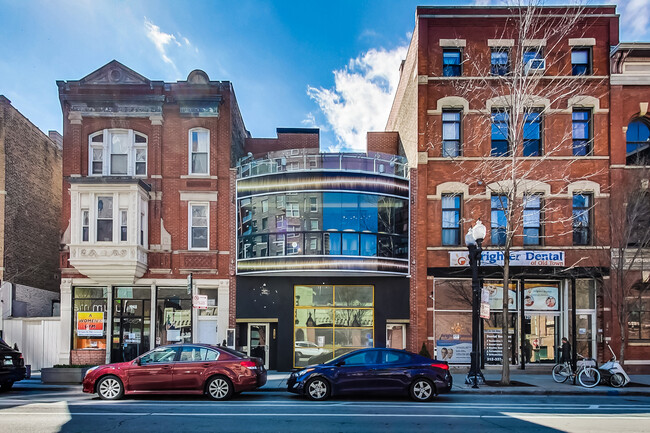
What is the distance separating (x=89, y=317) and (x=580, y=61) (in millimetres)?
22119

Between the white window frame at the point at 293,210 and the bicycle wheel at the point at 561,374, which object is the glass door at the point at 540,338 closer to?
the bicycle wheel at the point at 561,374

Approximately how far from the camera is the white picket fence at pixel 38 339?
2108 cm

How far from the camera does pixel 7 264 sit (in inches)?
853

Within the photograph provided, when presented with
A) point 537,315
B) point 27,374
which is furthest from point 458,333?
point 27,374

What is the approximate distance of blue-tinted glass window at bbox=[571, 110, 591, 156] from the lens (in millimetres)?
21266

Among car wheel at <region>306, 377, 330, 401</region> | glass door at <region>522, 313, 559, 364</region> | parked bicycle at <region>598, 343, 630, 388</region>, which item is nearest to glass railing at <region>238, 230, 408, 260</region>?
glass door at <region>522, 313, 559, 364</region>

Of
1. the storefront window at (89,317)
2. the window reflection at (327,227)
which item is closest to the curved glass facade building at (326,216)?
the window reflection at (327,227)

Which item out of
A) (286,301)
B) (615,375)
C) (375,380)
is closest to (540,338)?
(615,375)

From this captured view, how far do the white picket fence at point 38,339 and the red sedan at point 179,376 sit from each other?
8918 mm

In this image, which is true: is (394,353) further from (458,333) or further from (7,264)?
(7,264)

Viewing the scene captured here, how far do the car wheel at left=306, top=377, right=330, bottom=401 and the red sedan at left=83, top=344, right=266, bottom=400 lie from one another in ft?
4.58

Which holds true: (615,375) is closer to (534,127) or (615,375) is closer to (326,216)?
(534,127)

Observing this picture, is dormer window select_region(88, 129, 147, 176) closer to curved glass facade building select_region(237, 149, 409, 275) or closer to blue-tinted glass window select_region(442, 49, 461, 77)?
curved glass facade building select_region(237, 149, 409, 275)

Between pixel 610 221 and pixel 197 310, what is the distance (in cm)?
1596
